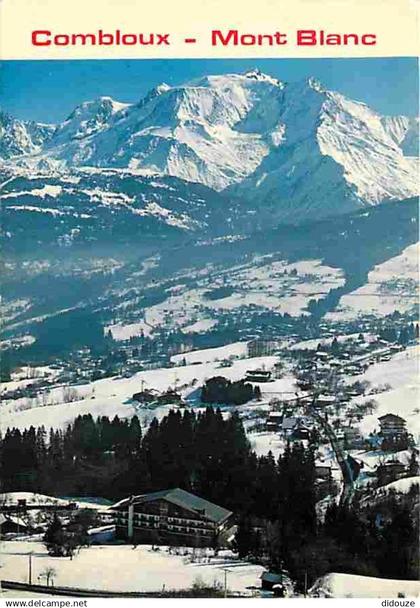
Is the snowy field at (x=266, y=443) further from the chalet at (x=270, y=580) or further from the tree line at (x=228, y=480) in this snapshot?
the chalet at (x=270, y=580)

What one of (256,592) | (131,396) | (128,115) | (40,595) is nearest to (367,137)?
(128,115)

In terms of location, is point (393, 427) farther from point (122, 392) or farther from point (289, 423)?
point (122, 392)

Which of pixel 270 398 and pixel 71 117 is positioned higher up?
pixel 71 117

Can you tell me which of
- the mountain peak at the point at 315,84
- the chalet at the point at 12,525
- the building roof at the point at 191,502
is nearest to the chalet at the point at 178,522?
the building roof at the point at 191,502

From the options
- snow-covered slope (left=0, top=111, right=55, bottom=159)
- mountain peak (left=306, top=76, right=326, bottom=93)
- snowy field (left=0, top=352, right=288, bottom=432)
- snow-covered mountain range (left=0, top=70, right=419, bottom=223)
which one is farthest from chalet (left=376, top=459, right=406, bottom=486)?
snow-covered slope (left=0, top=111, right=55, bottom=159)
